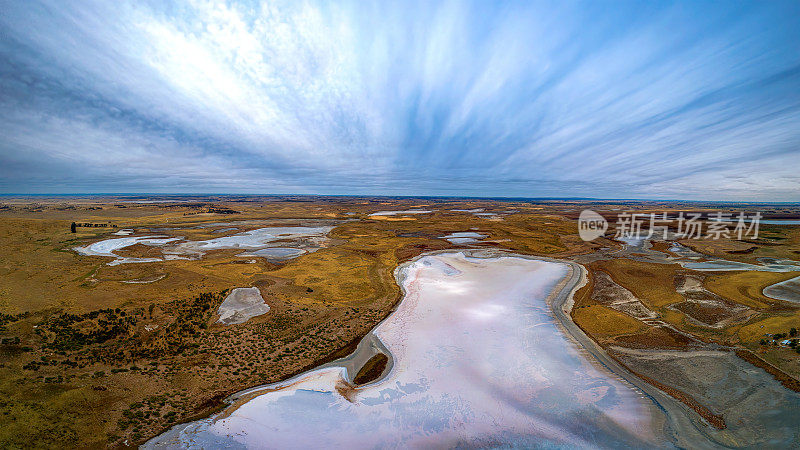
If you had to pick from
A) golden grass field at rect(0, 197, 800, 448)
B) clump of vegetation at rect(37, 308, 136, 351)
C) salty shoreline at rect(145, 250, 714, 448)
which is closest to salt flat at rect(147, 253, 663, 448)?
salty shoreline at rect(145, 250, 714, 448)

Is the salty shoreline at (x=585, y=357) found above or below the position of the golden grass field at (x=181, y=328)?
below

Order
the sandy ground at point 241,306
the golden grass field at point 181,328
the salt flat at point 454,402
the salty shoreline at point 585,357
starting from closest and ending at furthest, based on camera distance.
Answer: the salty shoreline at point 585,357 < the salt flat at point 454,402 < the golden grass field at point 181,328 < the sandy ground at point 241,306

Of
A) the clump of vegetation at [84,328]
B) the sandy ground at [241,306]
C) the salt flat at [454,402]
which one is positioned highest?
the clump of vegetation at [84,328]

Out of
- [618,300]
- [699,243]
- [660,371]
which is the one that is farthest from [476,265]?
[699,243]

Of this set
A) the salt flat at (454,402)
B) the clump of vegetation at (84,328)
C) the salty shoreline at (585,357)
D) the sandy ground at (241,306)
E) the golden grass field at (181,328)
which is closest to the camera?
the salty shoreline at (585,357)

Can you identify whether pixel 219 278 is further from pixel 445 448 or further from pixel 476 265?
pixel 476 265

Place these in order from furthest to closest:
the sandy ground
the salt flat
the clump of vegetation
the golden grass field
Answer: the sandy ground → the clump of vegetation → the golden grass field → the salt flat

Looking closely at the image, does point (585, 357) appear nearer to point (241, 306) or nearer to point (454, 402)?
point (454, 402)

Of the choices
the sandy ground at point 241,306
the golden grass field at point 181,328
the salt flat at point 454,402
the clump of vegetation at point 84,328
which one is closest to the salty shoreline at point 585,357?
the salt flat at point 454,402

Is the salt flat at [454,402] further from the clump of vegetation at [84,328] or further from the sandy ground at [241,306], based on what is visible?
the clump of vegetation at [84,328]

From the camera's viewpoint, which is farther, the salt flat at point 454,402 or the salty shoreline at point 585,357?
the salt flat at point 454,402

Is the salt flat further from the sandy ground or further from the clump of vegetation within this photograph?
the clump of vegetation
